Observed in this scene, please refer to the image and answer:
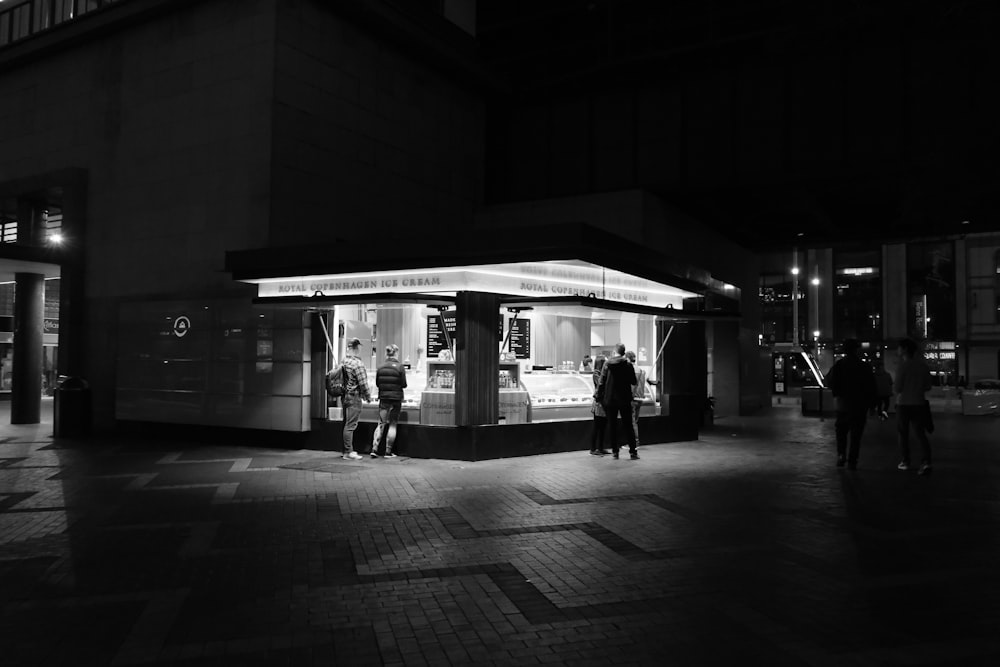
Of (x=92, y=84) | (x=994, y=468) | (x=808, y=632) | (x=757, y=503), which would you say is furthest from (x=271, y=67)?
(x=994, y=468)

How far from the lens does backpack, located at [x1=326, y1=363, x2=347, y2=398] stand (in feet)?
38.9

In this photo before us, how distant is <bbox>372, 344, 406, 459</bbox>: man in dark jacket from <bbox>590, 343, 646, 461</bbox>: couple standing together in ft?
11.3

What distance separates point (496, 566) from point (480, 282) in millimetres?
6299

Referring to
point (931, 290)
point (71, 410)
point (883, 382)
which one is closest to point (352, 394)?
point (71, 410)

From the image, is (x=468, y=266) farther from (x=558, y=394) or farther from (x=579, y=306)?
(x=558, y=394)

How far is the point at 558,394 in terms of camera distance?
13.3 m

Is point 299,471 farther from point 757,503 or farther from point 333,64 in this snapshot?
point 333,64

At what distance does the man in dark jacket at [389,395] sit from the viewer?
11.6 m

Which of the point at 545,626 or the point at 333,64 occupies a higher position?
the point at 333,64

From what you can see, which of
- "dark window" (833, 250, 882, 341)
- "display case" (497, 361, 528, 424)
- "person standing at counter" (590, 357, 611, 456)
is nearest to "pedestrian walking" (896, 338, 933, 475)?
"person standing at counter" (590, 357, 611, 456)

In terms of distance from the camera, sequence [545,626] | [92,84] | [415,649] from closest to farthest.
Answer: [415,649] → [545,626] → [92,84]

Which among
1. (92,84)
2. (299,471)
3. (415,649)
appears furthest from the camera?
(92,84)

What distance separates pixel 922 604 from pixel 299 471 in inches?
324

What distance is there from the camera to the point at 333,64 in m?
15.4
